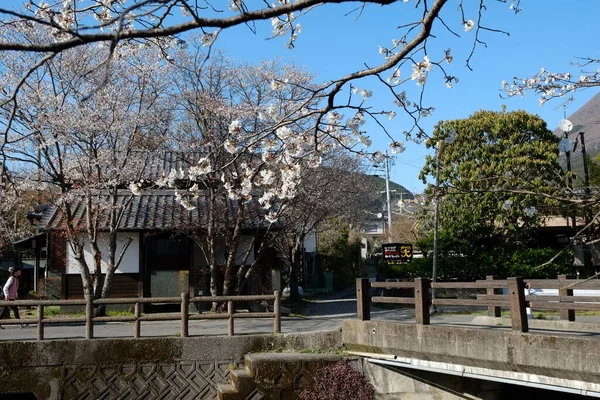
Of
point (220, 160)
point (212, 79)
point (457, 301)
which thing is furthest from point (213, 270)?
point (457, 301)

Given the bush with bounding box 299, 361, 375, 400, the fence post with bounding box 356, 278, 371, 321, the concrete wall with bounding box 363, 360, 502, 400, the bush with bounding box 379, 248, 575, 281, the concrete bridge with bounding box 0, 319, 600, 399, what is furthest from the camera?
the bush with bounding box 379, 248, 575, 281

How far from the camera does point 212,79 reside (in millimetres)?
18453

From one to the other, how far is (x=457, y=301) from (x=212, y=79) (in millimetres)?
11249

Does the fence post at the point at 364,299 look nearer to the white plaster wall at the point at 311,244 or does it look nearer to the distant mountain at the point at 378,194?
the distant mountain at the point at 378,194

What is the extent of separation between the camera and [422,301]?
10.6m

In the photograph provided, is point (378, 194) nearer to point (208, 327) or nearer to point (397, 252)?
point (397, 252)

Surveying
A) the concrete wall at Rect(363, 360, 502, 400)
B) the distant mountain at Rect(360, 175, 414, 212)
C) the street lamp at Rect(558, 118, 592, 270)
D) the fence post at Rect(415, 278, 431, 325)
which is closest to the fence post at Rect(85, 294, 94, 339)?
the concrete wall at Rect(363, 360, 502, 400)

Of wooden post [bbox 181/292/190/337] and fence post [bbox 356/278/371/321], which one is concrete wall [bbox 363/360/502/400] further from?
wooden post [bbox 181/292/190/337]

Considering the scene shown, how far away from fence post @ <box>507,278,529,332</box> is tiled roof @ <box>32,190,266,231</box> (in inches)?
422

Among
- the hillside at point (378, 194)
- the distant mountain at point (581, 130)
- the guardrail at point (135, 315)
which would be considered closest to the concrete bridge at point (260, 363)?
the guardrail at point (135, 315)

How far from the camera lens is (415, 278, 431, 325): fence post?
416 inches

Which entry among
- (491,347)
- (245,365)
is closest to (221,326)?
(245,365)

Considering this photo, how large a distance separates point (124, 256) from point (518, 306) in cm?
1324

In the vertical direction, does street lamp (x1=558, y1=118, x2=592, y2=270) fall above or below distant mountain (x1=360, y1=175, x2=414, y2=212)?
below
